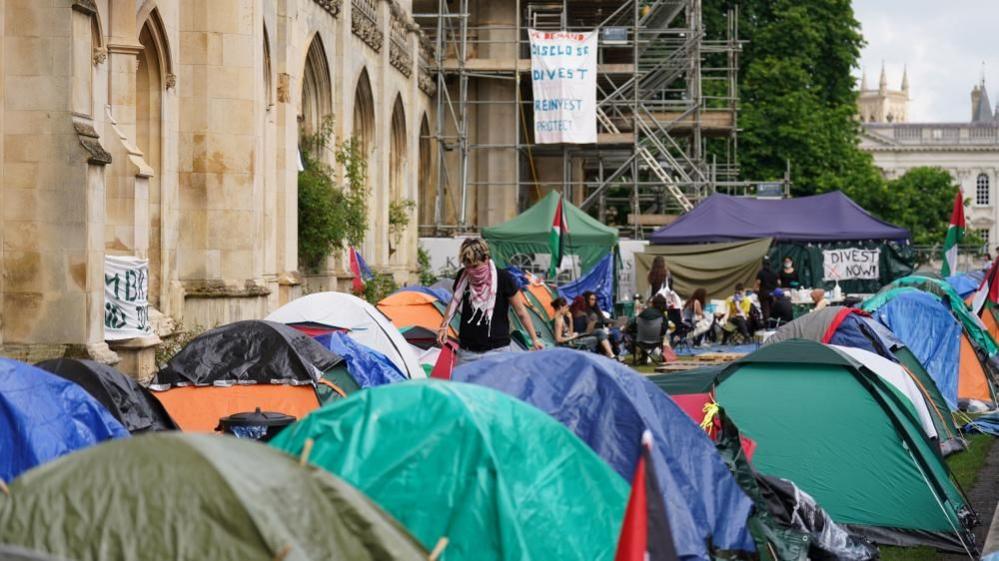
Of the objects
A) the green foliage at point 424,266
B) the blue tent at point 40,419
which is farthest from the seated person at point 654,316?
the blue tent at point 40,419

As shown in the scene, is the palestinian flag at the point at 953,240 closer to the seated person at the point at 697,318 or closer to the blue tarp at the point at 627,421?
the seated person at the point at 697,318

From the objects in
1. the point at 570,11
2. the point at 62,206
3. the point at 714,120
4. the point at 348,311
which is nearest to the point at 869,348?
the point at 348,311

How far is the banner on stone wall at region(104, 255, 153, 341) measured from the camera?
15.9m

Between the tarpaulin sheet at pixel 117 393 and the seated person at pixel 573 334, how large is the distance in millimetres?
11376

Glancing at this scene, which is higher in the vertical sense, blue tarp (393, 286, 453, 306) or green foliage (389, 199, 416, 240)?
green foliage (389, 199, 416, 240)

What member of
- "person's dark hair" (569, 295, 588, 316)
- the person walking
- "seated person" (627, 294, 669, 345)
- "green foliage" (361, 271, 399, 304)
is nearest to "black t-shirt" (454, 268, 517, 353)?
Answer: the person walking

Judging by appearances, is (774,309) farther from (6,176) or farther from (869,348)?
(6,176)

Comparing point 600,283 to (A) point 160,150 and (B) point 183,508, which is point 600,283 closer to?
(A) point 160,150

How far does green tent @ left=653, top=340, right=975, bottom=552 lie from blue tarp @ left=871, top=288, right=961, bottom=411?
7.64 m

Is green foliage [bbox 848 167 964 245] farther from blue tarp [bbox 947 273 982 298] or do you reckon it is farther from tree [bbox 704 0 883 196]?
blue tarp [bbox 947 273 982 298]

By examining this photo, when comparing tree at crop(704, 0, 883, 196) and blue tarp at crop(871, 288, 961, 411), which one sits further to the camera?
tree at crop(704, 0, 883, 196)

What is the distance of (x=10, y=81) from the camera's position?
14102mm

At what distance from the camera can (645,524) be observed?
19.4ft

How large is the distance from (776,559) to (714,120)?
3512 cm
